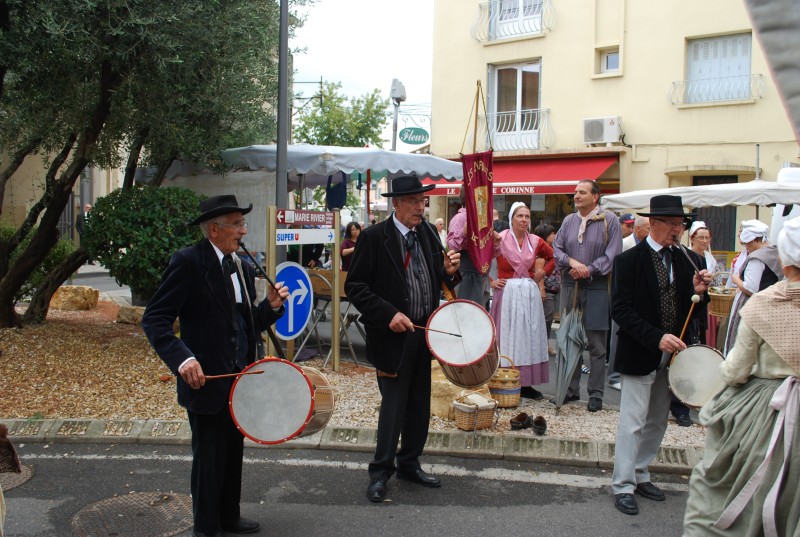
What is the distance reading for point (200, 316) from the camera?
13.2 ft

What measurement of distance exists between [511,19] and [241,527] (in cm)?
1859

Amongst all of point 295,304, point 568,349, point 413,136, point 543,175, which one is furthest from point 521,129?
point 568,349

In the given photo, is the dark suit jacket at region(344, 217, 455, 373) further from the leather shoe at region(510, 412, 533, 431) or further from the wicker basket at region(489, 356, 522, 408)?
the wicker basket at region(489, 356, 522, 408)

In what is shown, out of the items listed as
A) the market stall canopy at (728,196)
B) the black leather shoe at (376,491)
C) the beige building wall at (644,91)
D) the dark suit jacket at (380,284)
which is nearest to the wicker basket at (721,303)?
the market stall canopy at (728,196)

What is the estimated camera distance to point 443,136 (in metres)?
22.1

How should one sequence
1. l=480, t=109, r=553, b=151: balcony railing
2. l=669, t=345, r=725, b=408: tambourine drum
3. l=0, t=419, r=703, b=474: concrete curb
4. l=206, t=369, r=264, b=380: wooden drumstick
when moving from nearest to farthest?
l=206, t=369, r=264, b=380: wooden drumstick → l=669, t=345, r=725, b=408: tambourine drum → l=0, t=419, r=703, b=474: concrete curb → l=480, t=109, r=553, b=151: balcony railing

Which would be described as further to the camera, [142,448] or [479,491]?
[142,448]

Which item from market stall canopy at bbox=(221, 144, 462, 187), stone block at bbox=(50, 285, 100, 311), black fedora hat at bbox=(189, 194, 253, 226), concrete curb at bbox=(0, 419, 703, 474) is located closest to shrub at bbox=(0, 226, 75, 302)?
stone block at bbox=(50, 285, 100, 311)

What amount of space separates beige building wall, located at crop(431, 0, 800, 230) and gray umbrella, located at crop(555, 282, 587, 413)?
11215 millimetres

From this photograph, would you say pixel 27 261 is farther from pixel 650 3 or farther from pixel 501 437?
pixel 650 3

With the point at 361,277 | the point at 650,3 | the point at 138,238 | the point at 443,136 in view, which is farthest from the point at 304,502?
the point at 443,136

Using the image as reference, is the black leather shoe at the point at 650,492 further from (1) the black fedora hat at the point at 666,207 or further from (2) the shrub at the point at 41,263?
(2) the shrub at the point at 41,263

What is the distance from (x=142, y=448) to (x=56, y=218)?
410 centimetres

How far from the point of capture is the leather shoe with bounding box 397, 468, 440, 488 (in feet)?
16.6
